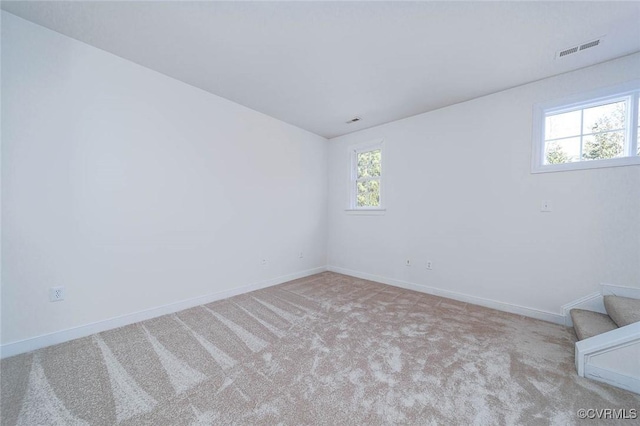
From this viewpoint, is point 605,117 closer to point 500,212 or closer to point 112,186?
point 500,212

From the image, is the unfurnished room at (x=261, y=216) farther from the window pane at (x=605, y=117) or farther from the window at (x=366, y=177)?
the window at (x=366, y=177)

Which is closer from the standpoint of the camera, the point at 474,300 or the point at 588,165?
the point at 588,165

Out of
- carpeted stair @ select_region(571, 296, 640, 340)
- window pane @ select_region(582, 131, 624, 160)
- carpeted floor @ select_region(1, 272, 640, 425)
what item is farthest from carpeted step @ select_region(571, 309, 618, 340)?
window pane @ select_region(582, 131, 624, 160)

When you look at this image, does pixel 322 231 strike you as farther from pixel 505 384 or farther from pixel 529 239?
pixel 505 384

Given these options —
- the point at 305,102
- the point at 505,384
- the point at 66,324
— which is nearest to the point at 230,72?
the point at 305,102

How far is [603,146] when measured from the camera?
2311 mm

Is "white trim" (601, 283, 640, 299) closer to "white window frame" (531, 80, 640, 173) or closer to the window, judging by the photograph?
"white window frame" (531, 80, 640, 173)

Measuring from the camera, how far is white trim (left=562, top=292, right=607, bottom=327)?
226 cm

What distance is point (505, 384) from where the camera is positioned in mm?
1570

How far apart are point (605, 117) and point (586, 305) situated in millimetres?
1912

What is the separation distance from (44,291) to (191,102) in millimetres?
2318

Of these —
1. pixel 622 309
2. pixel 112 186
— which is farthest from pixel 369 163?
pixel 112 186

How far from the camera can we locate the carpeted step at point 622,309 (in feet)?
5.80

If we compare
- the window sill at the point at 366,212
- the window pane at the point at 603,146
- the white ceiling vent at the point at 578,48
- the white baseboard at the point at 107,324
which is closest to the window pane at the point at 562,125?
the window pane at the point at 603,146
